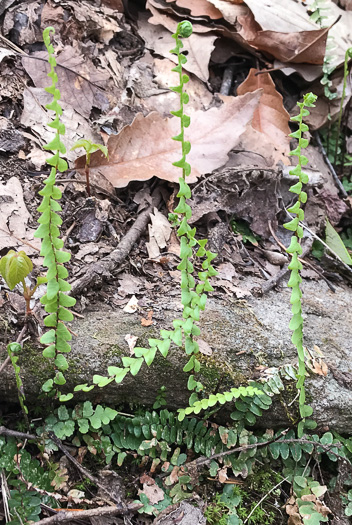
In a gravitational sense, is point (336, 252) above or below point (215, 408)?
above

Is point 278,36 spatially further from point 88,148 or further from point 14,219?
point 14,219

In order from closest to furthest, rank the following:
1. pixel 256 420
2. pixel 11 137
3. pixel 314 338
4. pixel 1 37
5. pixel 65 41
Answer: pixel 256 420, pixel 314 338, pixel 11 137, pixel 1 37, pixel 65 41

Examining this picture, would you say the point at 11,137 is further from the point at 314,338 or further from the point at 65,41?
the point at 314,338

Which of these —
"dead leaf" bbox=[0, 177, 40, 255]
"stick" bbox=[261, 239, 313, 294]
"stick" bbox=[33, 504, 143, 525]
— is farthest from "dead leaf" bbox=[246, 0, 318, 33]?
"stick" bbox=[33, 504, 143, 525]

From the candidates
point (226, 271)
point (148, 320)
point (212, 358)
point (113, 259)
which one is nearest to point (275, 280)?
point (226, 271)

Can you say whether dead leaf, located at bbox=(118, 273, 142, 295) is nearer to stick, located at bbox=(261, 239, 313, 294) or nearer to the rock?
the rock

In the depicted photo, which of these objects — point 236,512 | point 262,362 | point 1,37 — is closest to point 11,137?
point 1,37

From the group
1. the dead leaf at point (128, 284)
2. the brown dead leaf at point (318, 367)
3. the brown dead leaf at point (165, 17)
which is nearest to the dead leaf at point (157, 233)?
the dead leaf at point (128, 284)

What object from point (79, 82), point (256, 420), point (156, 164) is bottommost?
point (256, 420)
